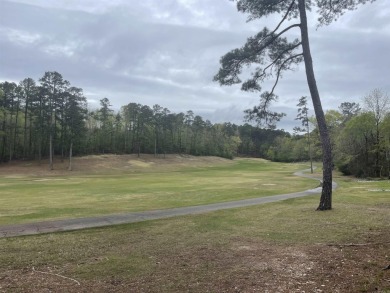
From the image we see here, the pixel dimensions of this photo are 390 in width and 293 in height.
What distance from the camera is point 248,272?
7.38m

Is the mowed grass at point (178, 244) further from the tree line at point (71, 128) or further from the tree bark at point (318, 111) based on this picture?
the tree line at point (71, 128)

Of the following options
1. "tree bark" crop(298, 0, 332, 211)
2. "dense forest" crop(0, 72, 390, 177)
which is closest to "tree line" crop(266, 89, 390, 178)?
"dense forest" crop(0, 72, 390, 177)

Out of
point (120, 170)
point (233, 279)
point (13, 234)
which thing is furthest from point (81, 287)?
point (120, 170)

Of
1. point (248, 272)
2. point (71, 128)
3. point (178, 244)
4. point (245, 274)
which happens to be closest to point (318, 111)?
point (178, 244)

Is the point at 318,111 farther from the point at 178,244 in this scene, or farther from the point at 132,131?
the point at 132,131

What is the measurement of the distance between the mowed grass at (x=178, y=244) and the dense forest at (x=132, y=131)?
2195 centimetres

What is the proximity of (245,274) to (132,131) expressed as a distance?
96.1 m

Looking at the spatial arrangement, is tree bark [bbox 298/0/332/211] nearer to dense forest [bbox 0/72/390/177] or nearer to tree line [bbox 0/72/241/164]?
dense forest [bbox 0/72/390/177]

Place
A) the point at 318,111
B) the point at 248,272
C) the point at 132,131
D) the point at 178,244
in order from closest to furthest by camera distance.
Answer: the point at 248,272 < the point at 178,244 < the point at 318,111 < the point at 132,131

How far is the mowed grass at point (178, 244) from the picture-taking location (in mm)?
7505

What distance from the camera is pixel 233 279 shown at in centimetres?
697

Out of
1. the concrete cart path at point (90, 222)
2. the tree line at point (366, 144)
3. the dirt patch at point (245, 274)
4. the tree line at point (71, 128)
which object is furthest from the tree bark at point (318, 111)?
the tree line at point (71, 128)

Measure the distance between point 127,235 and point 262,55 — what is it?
10625 millimetres

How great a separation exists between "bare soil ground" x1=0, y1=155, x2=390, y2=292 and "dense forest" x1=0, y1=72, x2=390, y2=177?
2624cm
